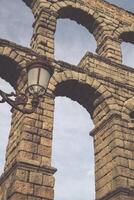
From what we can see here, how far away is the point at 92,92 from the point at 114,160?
2.43 meters

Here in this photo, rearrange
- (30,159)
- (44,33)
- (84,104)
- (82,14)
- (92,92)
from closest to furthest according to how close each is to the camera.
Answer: (30,159) → (92,92) → (84,104) → (44,33) → (82,14)

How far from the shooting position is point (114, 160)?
376 inches

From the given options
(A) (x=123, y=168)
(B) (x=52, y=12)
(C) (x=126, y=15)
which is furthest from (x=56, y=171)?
(C) (x=126, y=15)

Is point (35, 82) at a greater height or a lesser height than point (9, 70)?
lesser

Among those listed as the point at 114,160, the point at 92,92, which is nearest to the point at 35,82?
the point at 114,160

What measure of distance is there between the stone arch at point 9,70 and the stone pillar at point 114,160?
2.76m

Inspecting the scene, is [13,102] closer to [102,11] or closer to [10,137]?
[10,137]

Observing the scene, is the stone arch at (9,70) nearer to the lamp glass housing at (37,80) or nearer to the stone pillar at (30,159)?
the stone pillar at (30,159)

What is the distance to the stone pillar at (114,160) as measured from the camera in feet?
29.5

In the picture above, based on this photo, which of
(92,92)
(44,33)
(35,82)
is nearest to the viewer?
(35,82)

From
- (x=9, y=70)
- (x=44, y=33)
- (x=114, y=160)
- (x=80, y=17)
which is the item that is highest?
(x=80, y=17)

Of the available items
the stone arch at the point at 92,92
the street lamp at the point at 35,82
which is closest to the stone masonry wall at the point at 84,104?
the stone arch at the point at 92,92

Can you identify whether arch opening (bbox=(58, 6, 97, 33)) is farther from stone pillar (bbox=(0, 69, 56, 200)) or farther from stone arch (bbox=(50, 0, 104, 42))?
stone pillar (bbox=(0, 69, 56, 200))

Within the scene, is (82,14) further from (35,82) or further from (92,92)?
(35,82)
